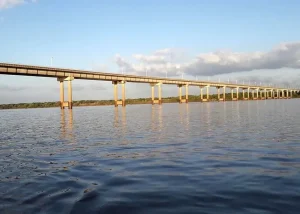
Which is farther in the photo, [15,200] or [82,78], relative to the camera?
[82,78]

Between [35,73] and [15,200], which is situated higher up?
[35,73]

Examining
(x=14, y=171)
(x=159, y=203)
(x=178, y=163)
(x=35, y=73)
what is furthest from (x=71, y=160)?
(x=35, y=73)

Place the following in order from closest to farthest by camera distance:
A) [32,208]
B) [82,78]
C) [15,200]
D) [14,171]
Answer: [32,208] → [15,200] → [14,171] → [82,78]

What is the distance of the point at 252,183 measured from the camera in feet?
23.6

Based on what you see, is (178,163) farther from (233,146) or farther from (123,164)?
(233,146)

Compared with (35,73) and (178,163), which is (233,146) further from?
(35,73)

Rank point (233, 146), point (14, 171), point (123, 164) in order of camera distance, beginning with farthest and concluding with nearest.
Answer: point (233, 146) < point (123, 164) < point (14, 171)

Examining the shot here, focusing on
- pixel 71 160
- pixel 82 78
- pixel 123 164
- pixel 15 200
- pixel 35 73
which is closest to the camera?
pixel 15 200

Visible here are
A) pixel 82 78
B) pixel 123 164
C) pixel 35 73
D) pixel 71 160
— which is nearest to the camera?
pixel 123 164

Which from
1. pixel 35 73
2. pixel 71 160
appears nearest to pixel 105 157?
pixel 71 160

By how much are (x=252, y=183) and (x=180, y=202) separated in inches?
94.2

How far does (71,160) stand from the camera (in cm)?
1106

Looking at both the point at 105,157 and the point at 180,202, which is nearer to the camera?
the point at 180,202

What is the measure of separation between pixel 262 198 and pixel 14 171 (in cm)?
789
